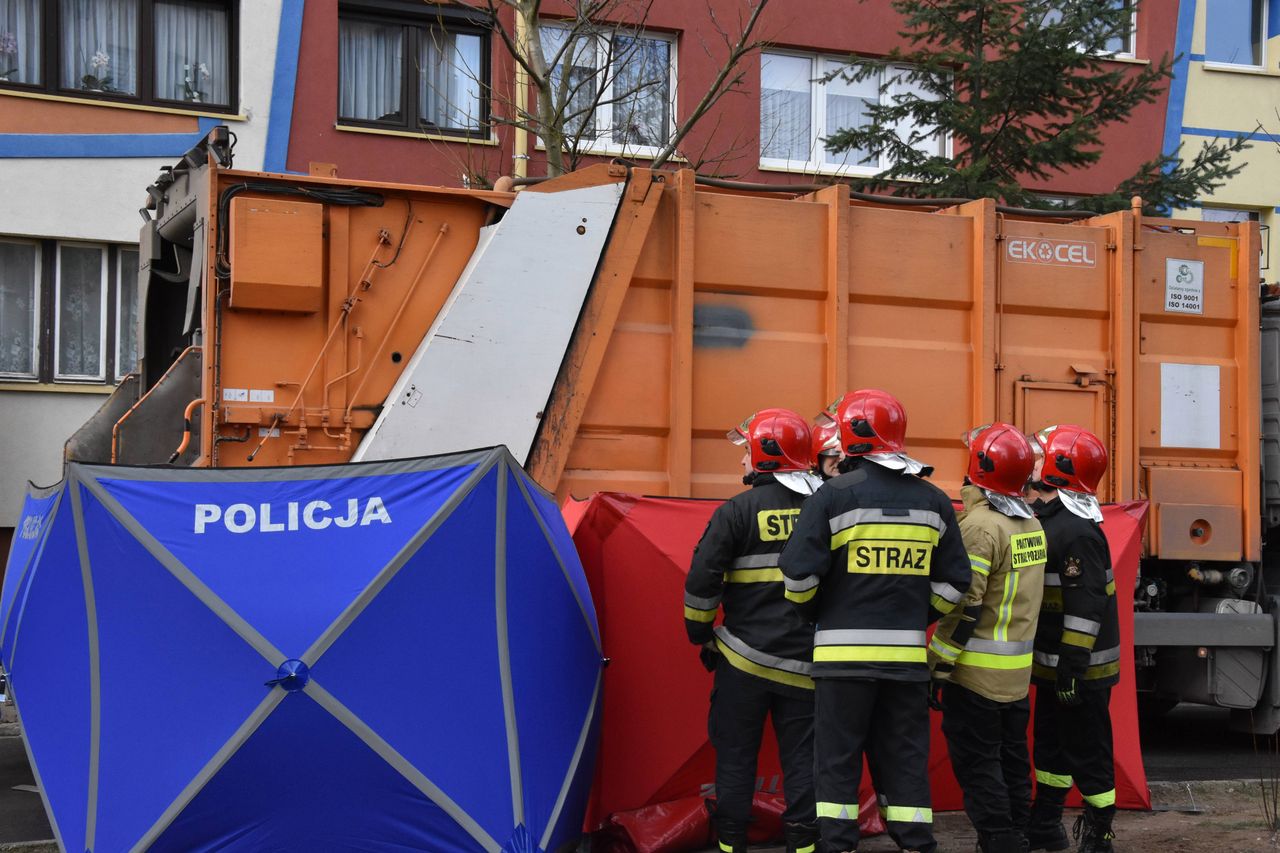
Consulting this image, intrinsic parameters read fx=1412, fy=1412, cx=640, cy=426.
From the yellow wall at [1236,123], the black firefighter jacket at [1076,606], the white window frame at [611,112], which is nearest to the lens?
the black firefighter jacket at [1076,606]

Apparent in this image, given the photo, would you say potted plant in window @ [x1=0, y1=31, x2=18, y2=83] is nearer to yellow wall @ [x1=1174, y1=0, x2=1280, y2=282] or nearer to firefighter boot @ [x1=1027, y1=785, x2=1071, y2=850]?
firefighter boot @ [x1=1027, y1=785, x2=1071, y2=850]

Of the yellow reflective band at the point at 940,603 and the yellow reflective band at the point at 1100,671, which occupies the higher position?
the yellow reflective band at the point at 940,603

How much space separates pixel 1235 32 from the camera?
1862cm

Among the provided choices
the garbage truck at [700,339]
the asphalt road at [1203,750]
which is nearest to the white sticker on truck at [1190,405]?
the garbage truck at [700,339]

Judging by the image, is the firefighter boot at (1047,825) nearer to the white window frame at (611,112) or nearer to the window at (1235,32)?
the white window frame at (611,112)

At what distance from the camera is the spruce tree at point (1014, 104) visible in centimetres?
1224

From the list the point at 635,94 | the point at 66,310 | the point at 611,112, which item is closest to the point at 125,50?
the point at 66,310

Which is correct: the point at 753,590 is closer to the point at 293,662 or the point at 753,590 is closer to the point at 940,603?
the point at 940,603

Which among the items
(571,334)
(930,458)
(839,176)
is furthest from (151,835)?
(839,176)

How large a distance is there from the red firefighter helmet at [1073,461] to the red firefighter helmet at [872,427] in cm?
102

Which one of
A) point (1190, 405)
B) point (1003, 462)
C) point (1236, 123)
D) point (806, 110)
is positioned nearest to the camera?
point (1003, 462)

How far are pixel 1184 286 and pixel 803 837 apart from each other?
480 centimetres

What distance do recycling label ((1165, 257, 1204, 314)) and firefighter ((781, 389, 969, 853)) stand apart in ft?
13.1

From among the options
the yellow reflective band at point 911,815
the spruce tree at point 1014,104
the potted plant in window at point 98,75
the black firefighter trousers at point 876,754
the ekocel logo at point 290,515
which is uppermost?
the potted plant in window at point 98,75
